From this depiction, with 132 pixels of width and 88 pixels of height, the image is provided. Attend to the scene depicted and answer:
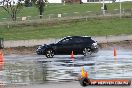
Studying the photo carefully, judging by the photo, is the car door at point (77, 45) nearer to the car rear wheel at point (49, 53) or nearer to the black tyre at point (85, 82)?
the car rear wheel at point (49, 53)

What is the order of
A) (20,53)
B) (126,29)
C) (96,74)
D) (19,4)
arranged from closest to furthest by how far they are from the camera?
(96,74) → (20,53) → (126,29) → (19,4)

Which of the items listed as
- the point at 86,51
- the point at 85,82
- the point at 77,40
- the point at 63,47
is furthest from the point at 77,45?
the point at 85,82

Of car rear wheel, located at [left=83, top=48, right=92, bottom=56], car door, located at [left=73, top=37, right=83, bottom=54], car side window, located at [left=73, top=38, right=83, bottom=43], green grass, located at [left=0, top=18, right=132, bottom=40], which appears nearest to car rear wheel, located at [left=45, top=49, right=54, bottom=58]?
car door, located at [left=73, top=37, right=83, bottom=54]

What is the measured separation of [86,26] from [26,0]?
26.6 metres

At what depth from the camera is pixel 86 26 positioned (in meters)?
59.6

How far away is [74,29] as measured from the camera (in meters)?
57.1

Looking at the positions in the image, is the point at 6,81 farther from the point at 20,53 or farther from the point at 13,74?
the point at 20,53

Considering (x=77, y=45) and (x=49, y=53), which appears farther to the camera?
(x=77, y=45)

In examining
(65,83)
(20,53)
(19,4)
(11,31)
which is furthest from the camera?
(19,4)

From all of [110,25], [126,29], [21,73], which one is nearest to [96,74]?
[21,73]

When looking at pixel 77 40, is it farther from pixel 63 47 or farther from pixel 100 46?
pixel 100 46

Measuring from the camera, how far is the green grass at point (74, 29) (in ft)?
170

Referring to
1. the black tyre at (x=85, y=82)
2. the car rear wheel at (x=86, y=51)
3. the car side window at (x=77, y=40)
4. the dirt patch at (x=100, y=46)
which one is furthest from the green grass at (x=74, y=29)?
the black tyre at (x=85, y=82)

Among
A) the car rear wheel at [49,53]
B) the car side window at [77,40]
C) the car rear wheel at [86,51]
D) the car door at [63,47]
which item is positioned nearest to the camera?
the car rear wheel at [49,53]
